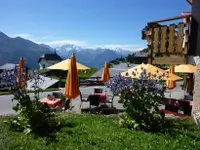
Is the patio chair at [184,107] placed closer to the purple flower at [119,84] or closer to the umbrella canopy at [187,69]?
the umbrella canopy at [187,69]

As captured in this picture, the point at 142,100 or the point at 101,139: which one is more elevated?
the point at 142,100

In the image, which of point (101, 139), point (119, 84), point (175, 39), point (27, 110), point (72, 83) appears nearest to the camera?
point (101, 139)

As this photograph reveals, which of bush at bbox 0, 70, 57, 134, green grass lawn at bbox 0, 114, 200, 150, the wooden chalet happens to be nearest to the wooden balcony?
the wooden chalet

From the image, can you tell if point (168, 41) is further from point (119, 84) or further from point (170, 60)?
point (119, 84)

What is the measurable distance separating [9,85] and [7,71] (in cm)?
41

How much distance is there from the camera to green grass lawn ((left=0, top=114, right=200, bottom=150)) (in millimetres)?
6734

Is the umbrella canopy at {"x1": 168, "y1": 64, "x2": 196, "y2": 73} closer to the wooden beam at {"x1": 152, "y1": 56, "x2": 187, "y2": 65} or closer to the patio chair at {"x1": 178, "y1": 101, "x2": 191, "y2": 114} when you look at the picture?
the wooden beam at {"x1": 152, "y1": 56, "x2": 187, "y2": 65}

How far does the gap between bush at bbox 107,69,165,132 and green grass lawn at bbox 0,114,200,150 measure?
1.54ft

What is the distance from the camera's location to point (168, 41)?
10.6 meters

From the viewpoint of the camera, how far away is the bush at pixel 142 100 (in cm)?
838

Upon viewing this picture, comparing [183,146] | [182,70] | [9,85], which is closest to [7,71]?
[9,85]

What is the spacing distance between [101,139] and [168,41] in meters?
5.12

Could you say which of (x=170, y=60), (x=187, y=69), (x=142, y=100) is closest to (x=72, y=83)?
(x=170, y=60)

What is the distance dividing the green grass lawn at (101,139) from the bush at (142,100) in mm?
470
